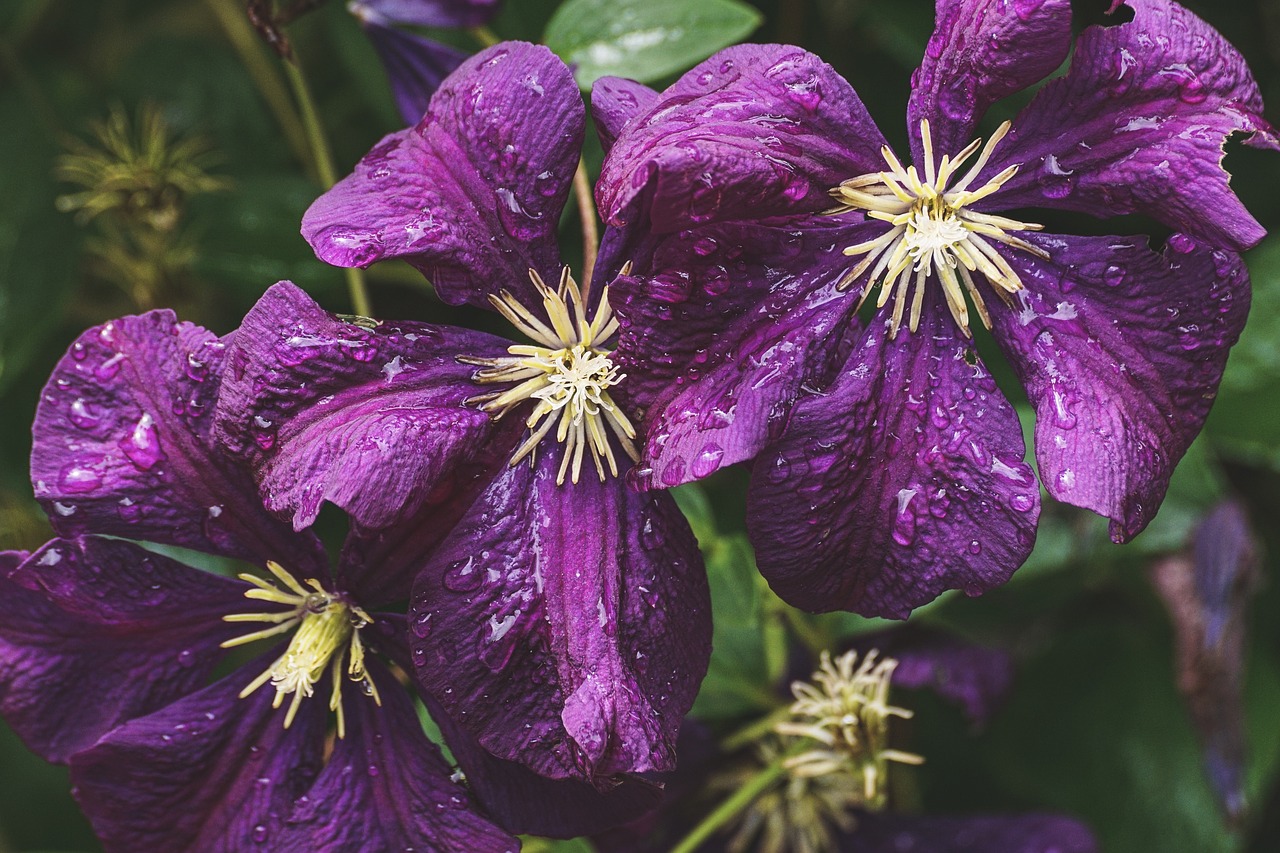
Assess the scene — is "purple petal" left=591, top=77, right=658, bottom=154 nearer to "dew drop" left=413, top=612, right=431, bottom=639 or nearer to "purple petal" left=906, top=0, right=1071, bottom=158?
"purple petal" left=906, top=0, right=1071, bottom=158

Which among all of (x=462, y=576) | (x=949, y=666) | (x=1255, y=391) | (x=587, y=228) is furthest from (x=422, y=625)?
(x=1255, y=391)

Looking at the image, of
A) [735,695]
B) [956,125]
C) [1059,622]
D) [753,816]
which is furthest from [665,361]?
[1059,622]

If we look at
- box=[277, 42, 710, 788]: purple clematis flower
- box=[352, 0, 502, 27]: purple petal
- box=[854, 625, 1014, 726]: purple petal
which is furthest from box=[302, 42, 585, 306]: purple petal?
box=[854, 625, 1014, 726]: purple petal

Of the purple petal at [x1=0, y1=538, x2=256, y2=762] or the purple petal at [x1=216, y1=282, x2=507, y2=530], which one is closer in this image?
the purple petal at [x1=216, y1=282, x2=507, y2=530]

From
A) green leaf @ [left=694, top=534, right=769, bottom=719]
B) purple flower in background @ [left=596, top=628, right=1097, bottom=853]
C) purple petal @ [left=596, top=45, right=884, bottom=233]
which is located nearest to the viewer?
purple petal @ [left=596, top=45, right=884, bottom=233]

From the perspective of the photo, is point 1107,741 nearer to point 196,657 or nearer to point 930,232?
point 930,232

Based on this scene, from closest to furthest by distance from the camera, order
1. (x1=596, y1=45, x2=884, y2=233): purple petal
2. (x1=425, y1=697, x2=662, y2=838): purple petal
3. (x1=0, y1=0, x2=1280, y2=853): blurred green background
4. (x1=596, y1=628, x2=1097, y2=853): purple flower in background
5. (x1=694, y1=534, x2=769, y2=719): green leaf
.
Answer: (x1=596, y1=45, x2=884, y2=233): purple petal < (x1=425, y1=697, x2=662, y2=838): purple petal < (x1=694, y1=534, x2=769, y2=719): green leaf < (x1=596, y1=628, x2=1097, y2=853): purple flower in background < (x1=0, y1=0, x2=1280, y2=853): blurred green background

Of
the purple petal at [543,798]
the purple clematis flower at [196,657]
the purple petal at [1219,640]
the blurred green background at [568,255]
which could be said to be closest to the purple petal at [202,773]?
the purple clematis flower at [196,657]
